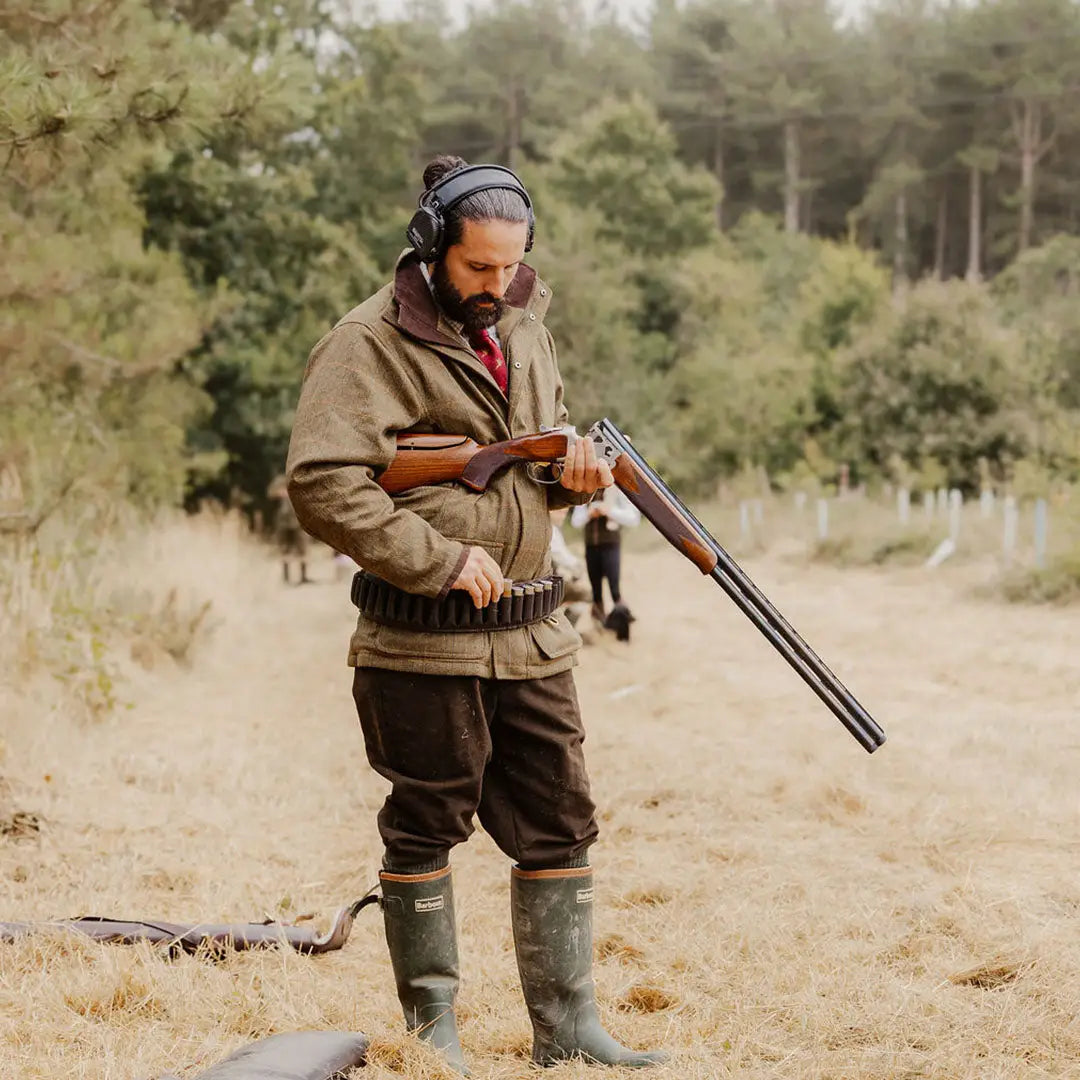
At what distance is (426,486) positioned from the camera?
3.18m

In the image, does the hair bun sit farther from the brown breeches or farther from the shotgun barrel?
the brown breeches

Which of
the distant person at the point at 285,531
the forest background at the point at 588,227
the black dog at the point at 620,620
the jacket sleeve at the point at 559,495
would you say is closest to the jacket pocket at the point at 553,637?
the jacket sleeve at the point at 559,495

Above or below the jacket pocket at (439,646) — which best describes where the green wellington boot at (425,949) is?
below

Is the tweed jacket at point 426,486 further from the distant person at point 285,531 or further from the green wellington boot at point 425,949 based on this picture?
the distant person at point 285,531

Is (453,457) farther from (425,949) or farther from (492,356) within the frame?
(425,949)

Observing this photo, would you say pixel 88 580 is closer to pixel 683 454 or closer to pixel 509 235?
pixel 509 235

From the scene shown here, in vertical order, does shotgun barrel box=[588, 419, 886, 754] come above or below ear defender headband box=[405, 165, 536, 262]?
below

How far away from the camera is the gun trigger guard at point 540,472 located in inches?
128

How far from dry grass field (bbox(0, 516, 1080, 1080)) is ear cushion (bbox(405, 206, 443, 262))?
176 centimetres

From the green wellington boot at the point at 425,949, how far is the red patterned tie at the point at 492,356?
1.13 metres

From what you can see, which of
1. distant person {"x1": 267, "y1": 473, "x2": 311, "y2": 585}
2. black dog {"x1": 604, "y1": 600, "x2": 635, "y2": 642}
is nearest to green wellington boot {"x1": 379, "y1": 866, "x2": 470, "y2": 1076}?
black dog {"x1": 604, "y1": 600, "x2": 635, "y2": 642}

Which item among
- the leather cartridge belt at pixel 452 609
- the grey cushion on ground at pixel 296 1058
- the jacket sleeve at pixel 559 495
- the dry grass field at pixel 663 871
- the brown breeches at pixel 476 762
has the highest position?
the jacket sleeve at pixel 559 495

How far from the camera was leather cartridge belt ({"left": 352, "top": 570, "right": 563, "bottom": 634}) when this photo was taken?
124 inches

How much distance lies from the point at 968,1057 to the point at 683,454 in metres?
25.2
